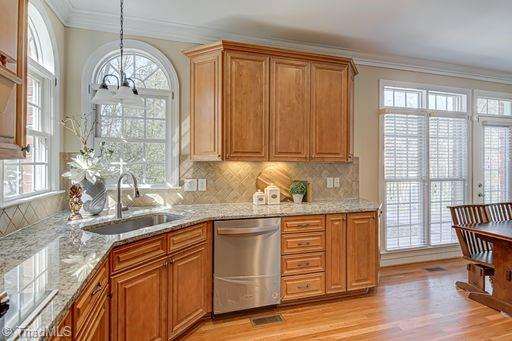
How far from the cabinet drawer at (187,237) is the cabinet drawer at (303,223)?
29.7 inches

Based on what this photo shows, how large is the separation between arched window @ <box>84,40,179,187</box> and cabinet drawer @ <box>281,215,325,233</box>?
4.06 feet

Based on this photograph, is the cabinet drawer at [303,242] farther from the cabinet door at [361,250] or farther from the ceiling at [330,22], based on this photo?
the ceiling at [330,22]

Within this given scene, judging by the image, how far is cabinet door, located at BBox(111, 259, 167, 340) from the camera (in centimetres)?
183

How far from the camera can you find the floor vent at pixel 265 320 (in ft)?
8.86

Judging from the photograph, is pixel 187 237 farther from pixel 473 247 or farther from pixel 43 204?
pixel 473 247

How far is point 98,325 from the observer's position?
155 cm

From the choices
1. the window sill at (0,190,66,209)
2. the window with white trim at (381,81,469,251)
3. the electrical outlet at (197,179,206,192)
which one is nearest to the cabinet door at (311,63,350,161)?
the window with white trim at (381,81,469,251)

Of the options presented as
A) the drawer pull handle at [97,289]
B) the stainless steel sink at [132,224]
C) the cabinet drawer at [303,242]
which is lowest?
the cabinet drawer at [303,242]

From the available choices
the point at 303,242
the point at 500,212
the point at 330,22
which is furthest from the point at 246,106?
the point at 500,212

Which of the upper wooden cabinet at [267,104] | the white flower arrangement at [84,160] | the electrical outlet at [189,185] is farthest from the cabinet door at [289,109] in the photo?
the white flower arrangement at [84,160]

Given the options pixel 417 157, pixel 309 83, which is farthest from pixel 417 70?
pixel 309 83

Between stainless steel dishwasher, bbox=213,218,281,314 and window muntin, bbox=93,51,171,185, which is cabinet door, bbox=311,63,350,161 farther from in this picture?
window muntin, bbox=93,51,171,185

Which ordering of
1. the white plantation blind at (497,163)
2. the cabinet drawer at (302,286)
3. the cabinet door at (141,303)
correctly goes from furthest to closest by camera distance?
1. the white plantation blind at (497,163)
2. the cabinet drawer at (302,286)
3. the cabinet door at (141,303)

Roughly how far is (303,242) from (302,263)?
203 mm
